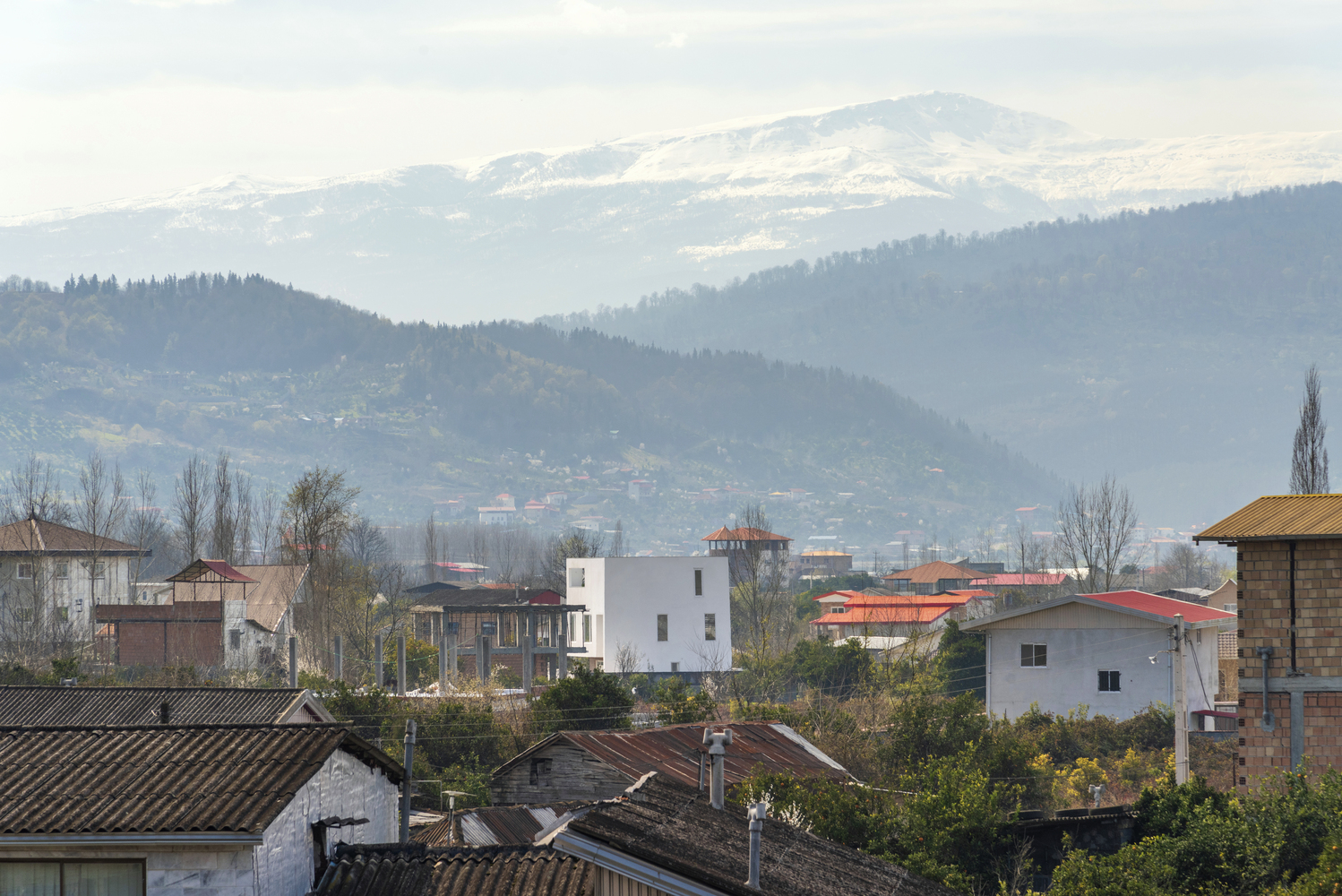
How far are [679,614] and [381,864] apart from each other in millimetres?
65898

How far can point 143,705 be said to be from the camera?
29359 millimetres

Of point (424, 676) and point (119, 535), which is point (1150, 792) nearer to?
Answer: point (424, 676)

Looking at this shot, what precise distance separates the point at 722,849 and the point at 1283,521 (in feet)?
58.3

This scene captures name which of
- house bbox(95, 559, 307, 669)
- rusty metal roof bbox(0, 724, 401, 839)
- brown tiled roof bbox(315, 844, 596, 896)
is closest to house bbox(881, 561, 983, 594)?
house bbox(95, 559, 307, 669)

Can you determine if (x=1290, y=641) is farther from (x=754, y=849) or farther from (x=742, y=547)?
(x=742, y=547)

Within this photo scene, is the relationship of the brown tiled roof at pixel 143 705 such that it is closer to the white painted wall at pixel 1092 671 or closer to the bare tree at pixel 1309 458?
the white painted wall at pixel 1092 671

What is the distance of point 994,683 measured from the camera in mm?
51562

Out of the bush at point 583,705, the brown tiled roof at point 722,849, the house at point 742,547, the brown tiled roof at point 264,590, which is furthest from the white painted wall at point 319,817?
the house at point 742,547

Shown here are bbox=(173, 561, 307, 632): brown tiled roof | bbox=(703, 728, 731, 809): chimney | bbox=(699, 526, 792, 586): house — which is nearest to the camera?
bbox=(703, 728, 731, 809): chimney

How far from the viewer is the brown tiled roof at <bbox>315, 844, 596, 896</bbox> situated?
14586mm

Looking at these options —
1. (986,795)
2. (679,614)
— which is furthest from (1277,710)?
(679,614)

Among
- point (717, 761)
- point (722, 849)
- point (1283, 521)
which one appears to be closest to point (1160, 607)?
point (1283, 521)

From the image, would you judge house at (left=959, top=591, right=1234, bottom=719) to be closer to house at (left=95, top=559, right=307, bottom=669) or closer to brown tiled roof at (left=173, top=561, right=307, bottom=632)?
house at (left=95, top=559, right=307, bottom=669)

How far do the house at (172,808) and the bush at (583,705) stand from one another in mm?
27825
